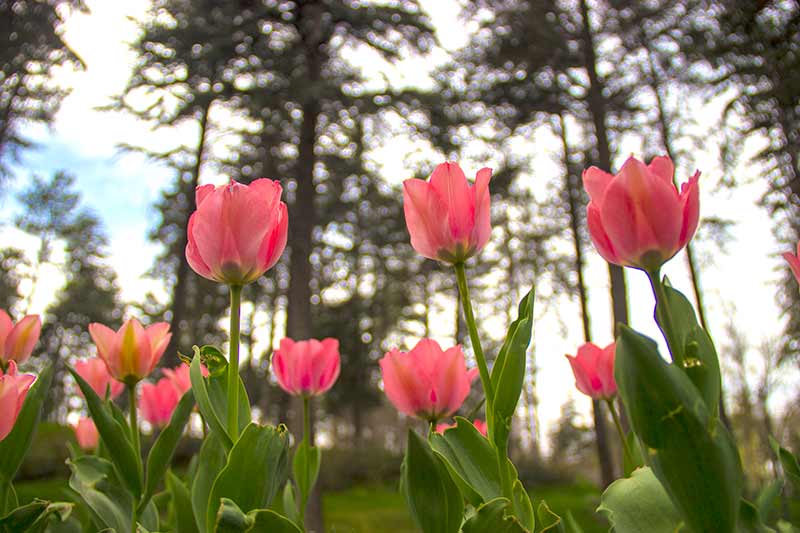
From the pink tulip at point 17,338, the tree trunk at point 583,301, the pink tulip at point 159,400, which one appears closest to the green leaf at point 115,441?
the pink tulip at point 17,338

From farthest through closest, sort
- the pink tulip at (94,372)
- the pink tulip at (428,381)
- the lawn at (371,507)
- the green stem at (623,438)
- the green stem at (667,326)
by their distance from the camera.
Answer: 1. the lawn at (371,507)
2. the pink tulip at (94,372)
3. the green stem at (623,438)
4. the pink tulip at (428,381)
5. the green stem at (667,326)

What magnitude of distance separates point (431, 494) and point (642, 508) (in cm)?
23

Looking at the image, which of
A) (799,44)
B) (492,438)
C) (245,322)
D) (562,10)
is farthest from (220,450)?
(245,322)

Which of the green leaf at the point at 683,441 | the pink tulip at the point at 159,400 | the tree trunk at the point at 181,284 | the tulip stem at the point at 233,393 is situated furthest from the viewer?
the tree trunk at the point at 181,284

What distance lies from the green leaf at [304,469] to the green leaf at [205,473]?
22 cm

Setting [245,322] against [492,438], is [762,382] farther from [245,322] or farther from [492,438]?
[492,438]

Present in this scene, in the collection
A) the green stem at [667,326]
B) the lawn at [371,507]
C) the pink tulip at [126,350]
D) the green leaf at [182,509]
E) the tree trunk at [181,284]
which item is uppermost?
the tree trunk at [181,284]

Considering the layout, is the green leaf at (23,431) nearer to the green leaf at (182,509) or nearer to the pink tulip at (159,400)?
the green leaf at (182,509)

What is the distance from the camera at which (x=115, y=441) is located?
0.87 metres

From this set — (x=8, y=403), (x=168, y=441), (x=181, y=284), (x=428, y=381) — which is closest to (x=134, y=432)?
(x=168, y=441)

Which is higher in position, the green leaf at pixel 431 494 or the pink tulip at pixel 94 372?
the pink tulip at pixel 94 372

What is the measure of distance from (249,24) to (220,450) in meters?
8.23

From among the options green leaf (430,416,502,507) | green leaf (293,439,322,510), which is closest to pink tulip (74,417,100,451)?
green leaf (293,439,322,510)

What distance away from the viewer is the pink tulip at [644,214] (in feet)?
2.27
